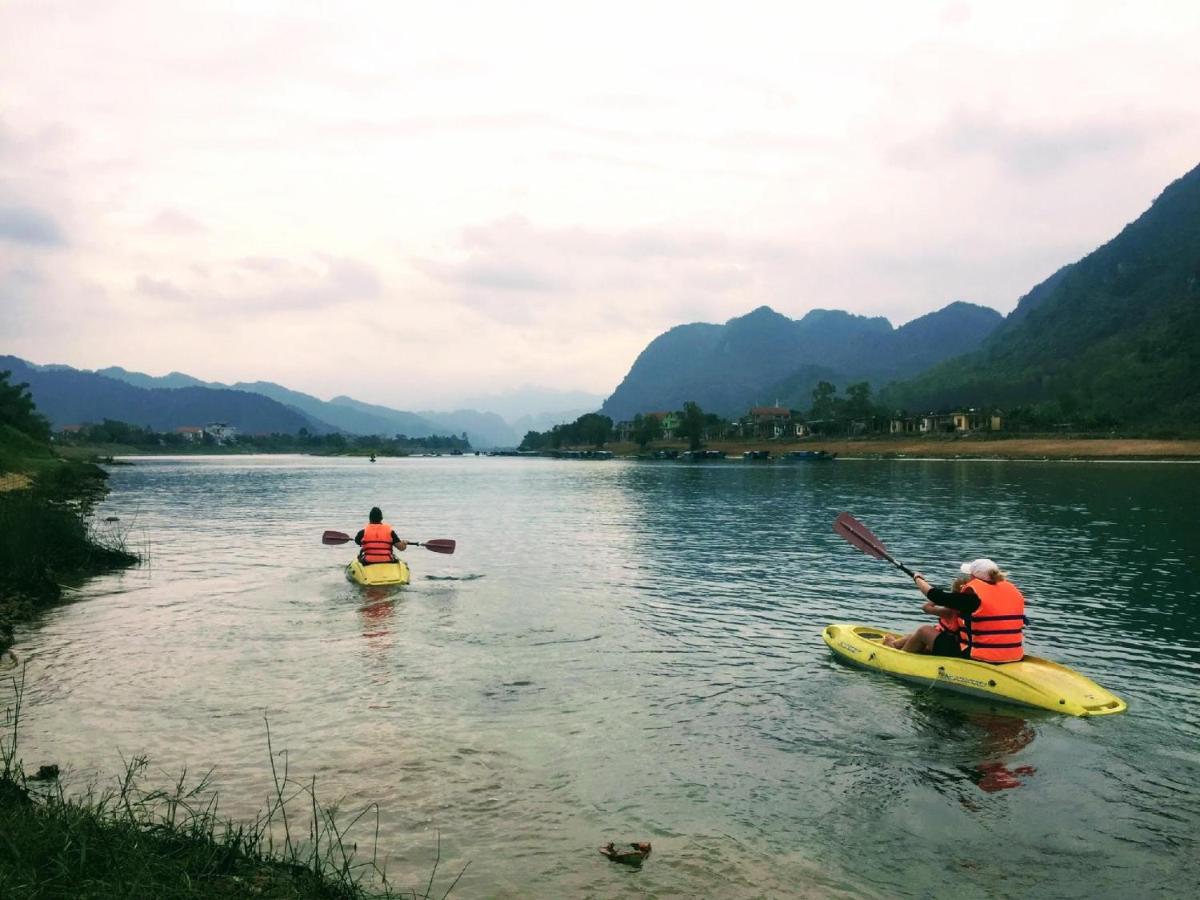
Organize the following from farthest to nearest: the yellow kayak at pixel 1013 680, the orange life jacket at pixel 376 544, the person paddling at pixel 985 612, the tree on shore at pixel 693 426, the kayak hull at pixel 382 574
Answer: the tree on shore at pixel 693 426, the orange life jacket at pixel 376 544, the kayak hull at pixel 382 574, the person paddling at pixel 985 612, the yellow kayak at pixel 1013 680

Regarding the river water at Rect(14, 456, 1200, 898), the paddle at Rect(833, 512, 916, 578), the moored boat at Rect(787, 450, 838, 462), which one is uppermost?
the moored boat at Rect(787, 450, 838, 462)

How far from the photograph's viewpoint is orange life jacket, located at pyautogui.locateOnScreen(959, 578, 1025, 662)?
43.7 ft

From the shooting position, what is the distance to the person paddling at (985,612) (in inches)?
523

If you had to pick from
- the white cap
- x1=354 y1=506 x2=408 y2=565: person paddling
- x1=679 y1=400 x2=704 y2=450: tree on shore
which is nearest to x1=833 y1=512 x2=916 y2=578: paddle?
the white cap

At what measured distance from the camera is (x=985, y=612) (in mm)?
13516

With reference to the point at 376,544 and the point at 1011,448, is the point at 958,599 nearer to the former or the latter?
the point at 376,544

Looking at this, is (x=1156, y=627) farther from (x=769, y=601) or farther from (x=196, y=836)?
(x=196, y=836)

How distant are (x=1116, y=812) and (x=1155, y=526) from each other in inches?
1385

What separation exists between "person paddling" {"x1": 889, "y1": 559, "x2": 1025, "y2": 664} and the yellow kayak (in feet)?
0.74

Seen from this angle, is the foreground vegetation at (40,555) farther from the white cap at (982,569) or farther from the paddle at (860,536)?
the white cap at (982,569)

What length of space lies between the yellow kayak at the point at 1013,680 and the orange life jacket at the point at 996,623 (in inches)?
7.9

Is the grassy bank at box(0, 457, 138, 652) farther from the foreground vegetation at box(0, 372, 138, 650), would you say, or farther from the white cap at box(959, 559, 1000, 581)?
the white cap at box(959, 559, 1000, 581)

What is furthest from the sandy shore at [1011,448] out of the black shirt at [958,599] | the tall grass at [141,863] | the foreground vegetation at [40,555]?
the tall grass at [141,863]

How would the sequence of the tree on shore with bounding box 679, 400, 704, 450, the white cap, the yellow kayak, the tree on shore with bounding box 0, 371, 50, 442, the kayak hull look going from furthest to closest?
the tree on shore with bounding box 679, 400, 704, 450
the tree on shore with bounding box 0, 371, 50, 442
the kayak hull
the white cap
the yellow kayak
